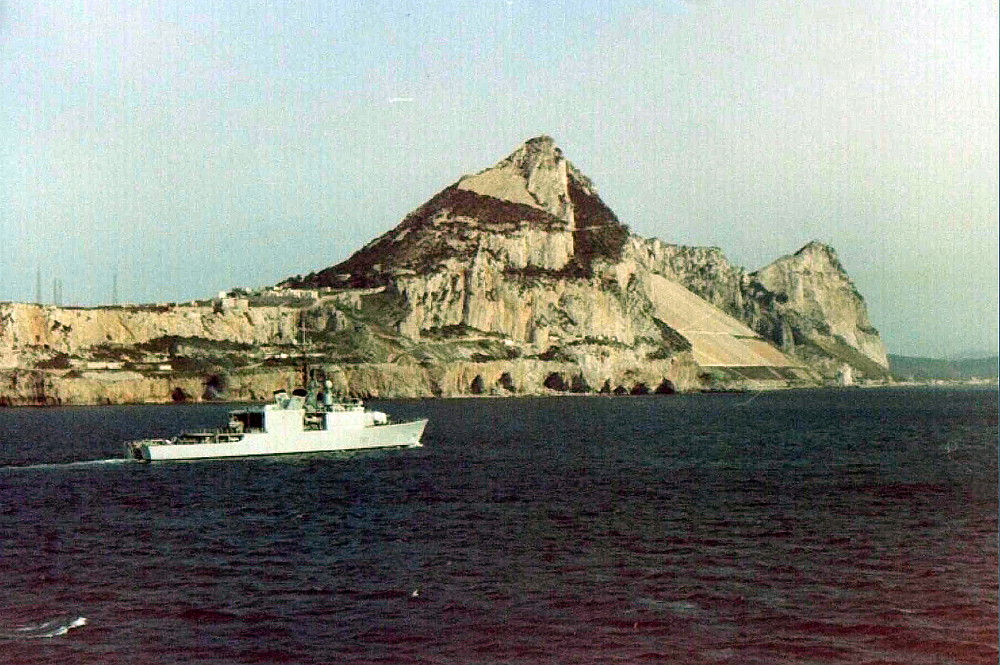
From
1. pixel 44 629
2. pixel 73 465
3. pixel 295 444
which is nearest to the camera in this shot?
pixel 44 629

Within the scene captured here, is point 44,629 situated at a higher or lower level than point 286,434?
lower

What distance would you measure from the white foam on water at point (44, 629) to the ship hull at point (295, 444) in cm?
4931

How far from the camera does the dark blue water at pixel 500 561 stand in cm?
2773

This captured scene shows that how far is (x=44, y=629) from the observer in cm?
2902

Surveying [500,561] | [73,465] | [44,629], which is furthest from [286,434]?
[44,629]

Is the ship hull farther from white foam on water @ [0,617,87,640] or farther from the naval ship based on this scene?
white foam on water @ [0,617,87,640]

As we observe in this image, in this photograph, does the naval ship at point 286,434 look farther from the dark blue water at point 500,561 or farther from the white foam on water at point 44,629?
the white foam on water at point 44,629

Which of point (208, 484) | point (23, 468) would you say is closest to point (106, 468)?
point (23, 468)

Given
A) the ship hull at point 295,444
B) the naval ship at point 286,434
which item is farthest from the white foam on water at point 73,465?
the ship hull at point 295,444

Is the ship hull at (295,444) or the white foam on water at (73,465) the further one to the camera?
the ship hull at (295,444)

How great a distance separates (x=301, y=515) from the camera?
49844mm

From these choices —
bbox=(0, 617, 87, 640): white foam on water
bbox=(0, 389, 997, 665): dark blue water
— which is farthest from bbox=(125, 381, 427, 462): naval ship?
bbox=(0, 617, 87, 640): white foam on water

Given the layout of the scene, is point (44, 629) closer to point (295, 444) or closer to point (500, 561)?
point (500, 561)

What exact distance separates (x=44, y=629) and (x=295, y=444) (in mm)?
54534
